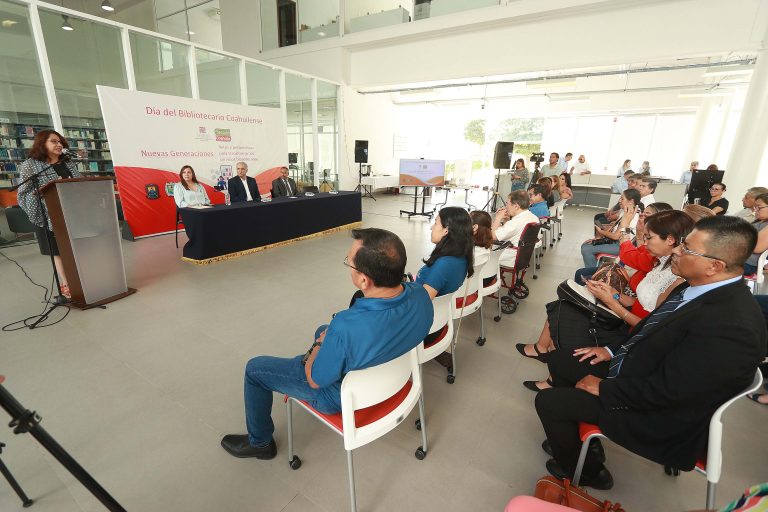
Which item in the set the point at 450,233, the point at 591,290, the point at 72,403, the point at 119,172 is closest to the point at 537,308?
the point at 591,290

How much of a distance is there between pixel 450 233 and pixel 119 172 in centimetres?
590

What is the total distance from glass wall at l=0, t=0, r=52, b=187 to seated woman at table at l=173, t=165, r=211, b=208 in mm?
3507

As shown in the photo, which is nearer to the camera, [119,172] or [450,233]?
[450,233]

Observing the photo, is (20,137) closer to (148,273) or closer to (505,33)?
(148,273)

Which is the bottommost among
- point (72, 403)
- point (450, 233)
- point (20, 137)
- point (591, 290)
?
point (72, 403)

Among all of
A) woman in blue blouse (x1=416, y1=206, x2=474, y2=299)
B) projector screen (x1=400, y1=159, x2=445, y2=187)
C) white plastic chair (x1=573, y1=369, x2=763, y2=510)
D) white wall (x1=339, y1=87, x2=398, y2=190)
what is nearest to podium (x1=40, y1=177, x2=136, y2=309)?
woman in blue blouse (x1=416, y1=206, x2=474, y2=299)

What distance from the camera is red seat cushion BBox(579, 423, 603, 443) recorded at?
1427mm

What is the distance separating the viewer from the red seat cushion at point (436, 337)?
6.49 ft

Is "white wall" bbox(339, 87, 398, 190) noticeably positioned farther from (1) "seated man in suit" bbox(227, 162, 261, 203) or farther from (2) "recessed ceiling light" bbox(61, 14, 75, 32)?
(2) "recessed ceiling light" bbox(61, 14, 75, 32)

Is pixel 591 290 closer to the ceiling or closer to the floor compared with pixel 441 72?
closer to the floor

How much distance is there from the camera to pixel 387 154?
12.8 meters

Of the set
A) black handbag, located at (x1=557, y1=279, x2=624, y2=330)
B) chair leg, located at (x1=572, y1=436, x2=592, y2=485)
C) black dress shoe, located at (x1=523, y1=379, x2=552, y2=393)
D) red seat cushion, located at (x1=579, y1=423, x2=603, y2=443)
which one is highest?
black handbag, located at (x1=557, y1=279, x2=624, y2=330)

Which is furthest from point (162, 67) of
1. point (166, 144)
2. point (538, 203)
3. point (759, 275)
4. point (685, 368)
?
point (759, 275)

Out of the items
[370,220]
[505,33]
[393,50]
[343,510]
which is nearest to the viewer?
[343,510]
